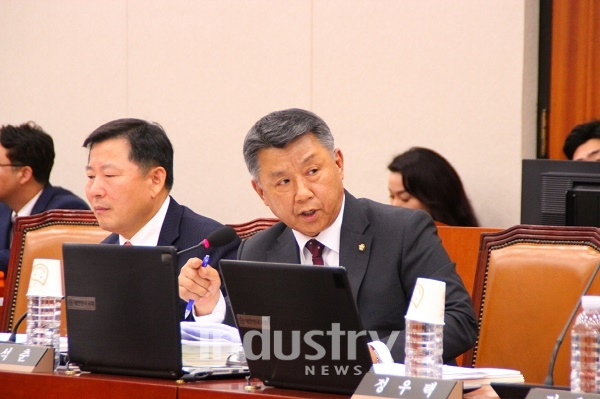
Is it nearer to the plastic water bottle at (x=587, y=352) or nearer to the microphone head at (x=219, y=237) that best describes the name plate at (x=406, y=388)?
the plastic water bottle at (x=587, y=352)

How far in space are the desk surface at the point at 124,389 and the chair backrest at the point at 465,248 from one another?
151 cm

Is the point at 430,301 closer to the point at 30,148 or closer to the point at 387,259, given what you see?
the point at 387,259

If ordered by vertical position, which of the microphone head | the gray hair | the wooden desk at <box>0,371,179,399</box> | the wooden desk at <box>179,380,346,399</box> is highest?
the gray hair

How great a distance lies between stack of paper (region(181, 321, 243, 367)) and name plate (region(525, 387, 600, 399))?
68cm

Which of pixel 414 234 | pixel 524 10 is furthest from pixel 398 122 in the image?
pixel 414 234

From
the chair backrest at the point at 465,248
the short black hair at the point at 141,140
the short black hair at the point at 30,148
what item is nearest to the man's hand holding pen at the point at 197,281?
the short black hair at the point at 141,140

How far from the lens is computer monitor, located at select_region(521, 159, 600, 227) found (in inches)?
108

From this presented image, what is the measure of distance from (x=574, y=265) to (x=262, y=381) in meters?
0.94

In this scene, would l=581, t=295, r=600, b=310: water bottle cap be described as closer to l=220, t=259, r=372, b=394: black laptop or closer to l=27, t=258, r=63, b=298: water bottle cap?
l=220, t=259, r=372, b=394: black laptop

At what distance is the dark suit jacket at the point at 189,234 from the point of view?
2844mm

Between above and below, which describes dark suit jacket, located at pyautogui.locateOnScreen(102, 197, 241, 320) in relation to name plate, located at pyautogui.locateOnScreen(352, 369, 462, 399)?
above

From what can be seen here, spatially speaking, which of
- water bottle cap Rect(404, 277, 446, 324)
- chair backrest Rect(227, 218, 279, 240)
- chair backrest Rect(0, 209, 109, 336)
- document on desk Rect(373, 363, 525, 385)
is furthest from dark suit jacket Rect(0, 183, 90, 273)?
water bottle cap Rect(404, 277, 446, 324)

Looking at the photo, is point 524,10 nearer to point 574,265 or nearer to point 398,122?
point 398,122

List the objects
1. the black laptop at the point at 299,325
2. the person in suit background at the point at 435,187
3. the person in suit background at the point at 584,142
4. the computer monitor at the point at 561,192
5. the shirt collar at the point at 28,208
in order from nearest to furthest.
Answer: the black laptop at the point at 299,325, the computer monitor at the point at 561,192, the person in suit background at the point at 584,142, the person in suit background at the point at 435,187, the shirt collar at the point at 28,208
